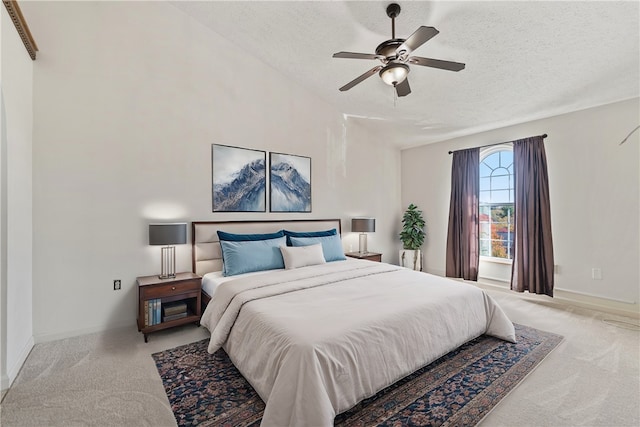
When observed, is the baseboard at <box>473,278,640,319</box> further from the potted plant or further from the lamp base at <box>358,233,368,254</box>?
the lamp base at <box>358,233,368,254</box>

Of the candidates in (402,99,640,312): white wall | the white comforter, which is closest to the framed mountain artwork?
the white comforter

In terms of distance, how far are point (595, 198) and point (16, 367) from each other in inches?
250

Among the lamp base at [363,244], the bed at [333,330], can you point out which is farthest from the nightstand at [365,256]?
the bed at [333,330]

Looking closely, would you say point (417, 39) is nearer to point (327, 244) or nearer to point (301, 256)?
point (301, 256)

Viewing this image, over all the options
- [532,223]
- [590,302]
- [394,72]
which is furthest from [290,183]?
[590,302]

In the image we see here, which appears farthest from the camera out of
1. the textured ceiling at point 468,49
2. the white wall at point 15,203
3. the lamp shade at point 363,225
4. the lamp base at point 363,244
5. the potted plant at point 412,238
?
the potted plant at point 412,238

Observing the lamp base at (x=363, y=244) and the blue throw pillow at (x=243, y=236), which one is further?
the lamp base at (x=363, y=244)

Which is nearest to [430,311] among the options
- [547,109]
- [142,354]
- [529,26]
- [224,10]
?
[142,354]

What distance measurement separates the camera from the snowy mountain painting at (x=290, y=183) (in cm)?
426

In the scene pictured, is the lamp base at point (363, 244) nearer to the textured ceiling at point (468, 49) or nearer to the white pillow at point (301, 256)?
the white pillow at point (301, 256)

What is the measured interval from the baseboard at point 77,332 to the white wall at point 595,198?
565 cm

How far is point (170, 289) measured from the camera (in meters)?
3.02

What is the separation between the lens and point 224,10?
3.34 meters

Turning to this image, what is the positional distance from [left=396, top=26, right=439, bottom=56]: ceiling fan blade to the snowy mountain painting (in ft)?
8.05
